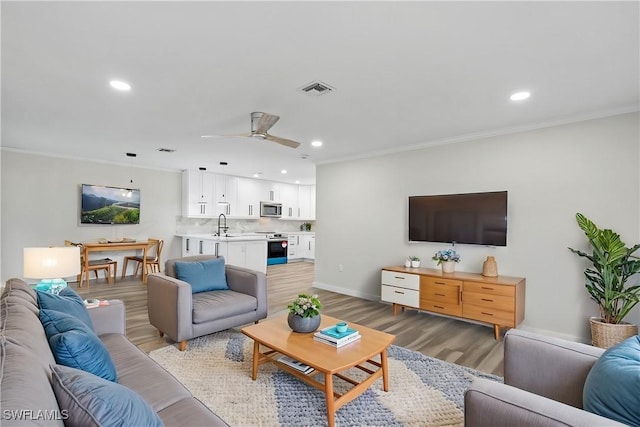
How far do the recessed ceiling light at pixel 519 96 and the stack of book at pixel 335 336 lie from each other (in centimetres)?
252

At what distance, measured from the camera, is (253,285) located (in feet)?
11.9

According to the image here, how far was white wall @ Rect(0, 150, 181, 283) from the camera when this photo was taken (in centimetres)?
545

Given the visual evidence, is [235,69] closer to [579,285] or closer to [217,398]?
[217,398]

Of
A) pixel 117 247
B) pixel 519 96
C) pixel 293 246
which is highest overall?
pixel 519 96

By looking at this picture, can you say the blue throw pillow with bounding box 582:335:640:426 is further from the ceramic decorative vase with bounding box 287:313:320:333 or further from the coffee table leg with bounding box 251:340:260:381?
the coffee table leg with bounding box 251:340:260:381

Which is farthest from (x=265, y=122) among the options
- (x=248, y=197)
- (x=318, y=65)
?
(x=248, y=197)

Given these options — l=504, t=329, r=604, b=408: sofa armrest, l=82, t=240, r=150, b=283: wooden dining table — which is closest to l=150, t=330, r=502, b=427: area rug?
l=504, t=329, r=604, b=408: sofa armrest

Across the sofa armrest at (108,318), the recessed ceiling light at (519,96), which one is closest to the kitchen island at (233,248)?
the sofa armrest at (108,318)

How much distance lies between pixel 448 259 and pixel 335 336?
244cm

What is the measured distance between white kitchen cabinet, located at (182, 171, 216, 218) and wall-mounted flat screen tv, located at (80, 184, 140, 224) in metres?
0.99

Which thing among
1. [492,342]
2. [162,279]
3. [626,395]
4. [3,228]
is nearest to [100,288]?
[3,228]

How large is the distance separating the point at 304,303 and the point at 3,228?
6046 millimetres

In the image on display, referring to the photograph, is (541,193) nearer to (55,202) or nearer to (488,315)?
(488,315)

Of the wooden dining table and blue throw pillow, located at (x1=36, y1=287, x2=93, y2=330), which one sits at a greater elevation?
blue throw pillow, located at (x1=36, y1=287, x2=93, y2=330)
